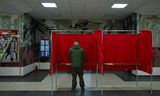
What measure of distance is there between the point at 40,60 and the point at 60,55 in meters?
6.25

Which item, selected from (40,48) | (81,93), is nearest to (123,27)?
(40,48)

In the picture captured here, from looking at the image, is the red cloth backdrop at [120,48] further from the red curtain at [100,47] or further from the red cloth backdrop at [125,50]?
the red curtain at [100,47]

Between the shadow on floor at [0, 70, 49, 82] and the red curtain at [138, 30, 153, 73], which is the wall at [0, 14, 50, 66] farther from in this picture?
the red curtain at [138, 30, 153, 73]

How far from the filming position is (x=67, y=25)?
13.6 metres

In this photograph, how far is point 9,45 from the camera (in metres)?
10.6

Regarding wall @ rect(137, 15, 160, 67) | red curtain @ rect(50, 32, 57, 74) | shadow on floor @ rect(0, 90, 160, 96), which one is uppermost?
wall @ rect(137, 15, 160, 67)

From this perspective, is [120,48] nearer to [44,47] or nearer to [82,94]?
[82,94]

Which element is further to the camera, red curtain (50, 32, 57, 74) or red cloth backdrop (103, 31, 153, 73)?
red cloth backdrop (103, 31, 153, 73)

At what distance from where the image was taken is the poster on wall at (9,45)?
10.5m

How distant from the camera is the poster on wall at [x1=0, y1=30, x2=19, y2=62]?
34.4 feet

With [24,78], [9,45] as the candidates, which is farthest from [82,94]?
[9,45]

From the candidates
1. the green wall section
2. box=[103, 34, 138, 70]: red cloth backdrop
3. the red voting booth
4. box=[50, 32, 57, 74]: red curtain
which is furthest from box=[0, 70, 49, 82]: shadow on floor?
the green wall section

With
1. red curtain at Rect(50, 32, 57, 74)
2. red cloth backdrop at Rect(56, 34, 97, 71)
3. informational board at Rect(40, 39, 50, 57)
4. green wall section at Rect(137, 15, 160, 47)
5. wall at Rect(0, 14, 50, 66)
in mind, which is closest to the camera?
red curtain at Rect(50, 32, 57, 74)

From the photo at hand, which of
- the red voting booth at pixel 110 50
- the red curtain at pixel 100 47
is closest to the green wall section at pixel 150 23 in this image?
the red voting booth at pixel 110 50
